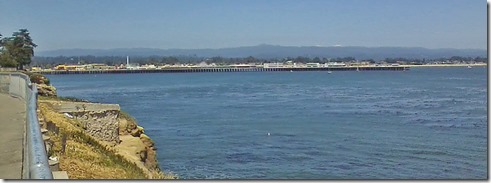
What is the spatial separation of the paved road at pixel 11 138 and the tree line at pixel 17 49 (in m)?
29.3

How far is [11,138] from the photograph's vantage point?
7113 millimetres

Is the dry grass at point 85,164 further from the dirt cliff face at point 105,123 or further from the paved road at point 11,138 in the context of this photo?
the dirt cliff face at point 105,123

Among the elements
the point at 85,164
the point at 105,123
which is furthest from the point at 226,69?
the point at 85,164

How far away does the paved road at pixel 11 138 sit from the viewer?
549 cm

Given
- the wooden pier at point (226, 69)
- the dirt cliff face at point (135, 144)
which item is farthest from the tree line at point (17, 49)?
the wooden pier at point (226, 69)

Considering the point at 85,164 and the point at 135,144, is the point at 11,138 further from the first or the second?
the point at 135,144

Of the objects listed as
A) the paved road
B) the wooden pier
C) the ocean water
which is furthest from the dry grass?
the wooden pier

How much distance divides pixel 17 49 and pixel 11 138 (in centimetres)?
3825

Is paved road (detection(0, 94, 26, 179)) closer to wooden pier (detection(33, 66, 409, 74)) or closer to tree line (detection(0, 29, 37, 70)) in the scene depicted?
tree line (detection(0, 29, 37, 70))

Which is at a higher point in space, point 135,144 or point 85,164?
point 85,164

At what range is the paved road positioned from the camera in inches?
216

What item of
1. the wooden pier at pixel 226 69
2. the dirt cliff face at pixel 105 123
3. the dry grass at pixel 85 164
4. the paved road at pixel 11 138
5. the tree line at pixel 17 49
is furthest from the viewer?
the wooden pier at pixel 226 69

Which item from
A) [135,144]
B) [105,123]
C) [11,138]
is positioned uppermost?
[11,138]

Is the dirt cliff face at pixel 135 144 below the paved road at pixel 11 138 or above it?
below
